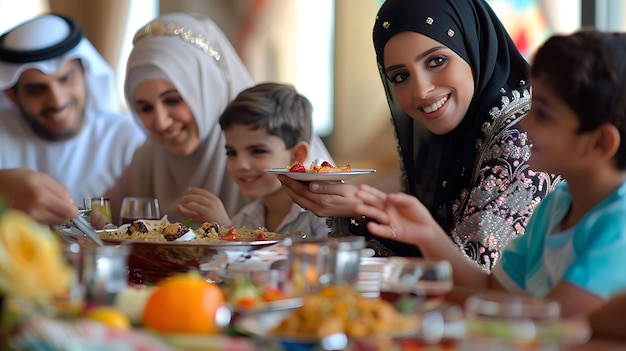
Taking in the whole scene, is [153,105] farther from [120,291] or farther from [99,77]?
Answer: [120,291]

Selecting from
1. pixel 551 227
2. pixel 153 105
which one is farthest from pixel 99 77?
pixel 551 227

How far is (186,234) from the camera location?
1.83m

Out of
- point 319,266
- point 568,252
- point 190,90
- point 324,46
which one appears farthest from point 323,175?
point 324,46

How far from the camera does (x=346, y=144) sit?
5.94 m

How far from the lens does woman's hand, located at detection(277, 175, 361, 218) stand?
2.05 m

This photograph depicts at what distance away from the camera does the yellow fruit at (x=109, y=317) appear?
0.96 meters

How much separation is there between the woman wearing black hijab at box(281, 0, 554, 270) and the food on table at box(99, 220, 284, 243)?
0.71 feet

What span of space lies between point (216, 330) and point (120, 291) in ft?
0.45

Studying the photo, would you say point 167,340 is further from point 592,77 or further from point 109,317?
point 592,77

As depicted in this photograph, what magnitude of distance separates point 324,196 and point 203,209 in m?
0.69

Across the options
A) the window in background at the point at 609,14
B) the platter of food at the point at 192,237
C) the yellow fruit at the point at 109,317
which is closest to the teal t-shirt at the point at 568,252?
the platter of food at the point at 192,237

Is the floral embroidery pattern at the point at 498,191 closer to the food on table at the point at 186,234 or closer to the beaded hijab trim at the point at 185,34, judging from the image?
the food on table at the point at 186,234

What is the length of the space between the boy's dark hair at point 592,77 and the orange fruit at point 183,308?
0.66 meters

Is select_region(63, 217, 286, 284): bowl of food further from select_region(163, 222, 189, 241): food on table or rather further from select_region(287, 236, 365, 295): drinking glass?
select_region(287, 236, 365, 295): drinking glass
